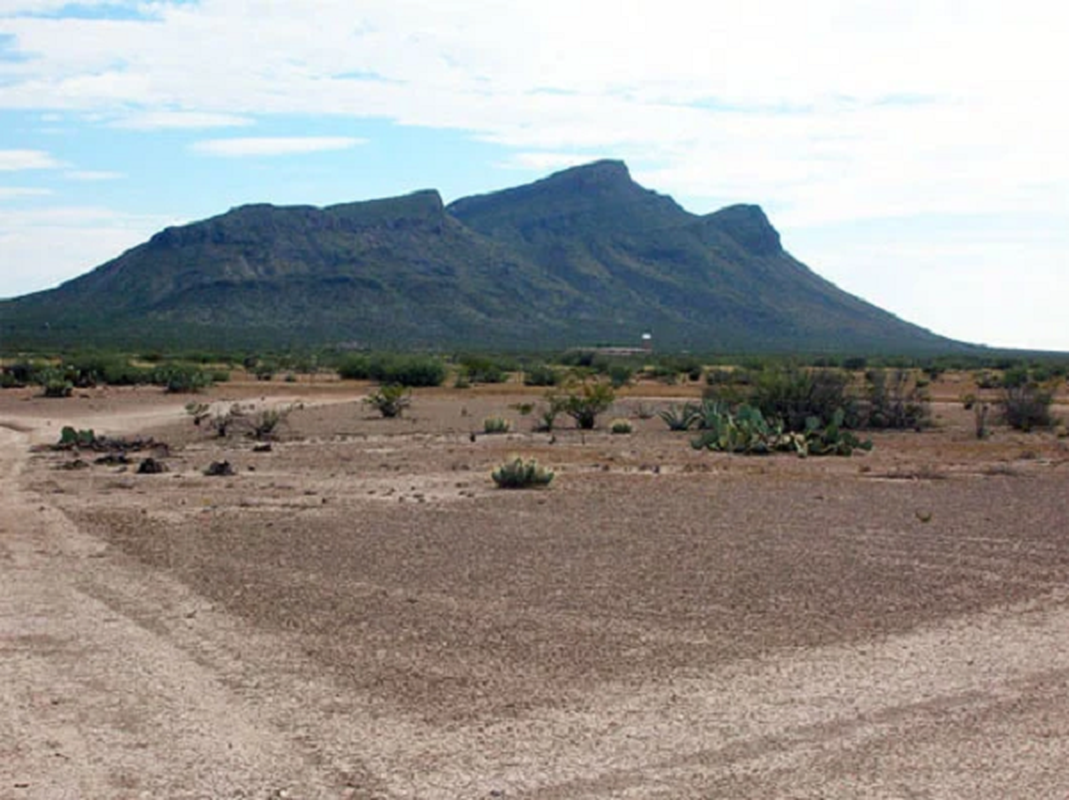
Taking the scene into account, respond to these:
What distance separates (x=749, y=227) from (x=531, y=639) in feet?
607

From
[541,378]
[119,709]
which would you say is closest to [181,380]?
[541,378]

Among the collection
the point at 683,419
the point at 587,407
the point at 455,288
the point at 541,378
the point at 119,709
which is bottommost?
the point at 119,709

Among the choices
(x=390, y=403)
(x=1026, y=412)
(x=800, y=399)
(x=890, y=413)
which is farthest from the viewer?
(x=390, y=403)

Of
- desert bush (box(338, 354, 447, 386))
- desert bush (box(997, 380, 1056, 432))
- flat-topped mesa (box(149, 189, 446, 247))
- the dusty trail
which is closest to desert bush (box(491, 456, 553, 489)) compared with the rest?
the dusty trail

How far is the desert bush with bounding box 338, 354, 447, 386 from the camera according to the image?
66.2m

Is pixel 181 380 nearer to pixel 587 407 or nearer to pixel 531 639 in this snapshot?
pixel 587 407

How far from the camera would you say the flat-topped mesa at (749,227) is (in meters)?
189

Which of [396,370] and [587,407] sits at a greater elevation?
[396,370]

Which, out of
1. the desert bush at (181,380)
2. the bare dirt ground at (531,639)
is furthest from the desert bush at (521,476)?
the desert bush at (181,380)

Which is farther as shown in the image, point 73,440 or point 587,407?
→ point 587,407

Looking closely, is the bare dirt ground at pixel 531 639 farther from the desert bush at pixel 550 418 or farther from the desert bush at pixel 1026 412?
the desert bush at pixel 1026 412

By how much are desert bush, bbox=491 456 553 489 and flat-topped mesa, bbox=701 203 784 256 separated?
166887 millimetres

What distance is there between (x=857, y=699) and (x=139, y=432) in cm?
2978

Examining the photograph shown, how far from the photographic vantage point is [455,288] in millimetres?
154000
